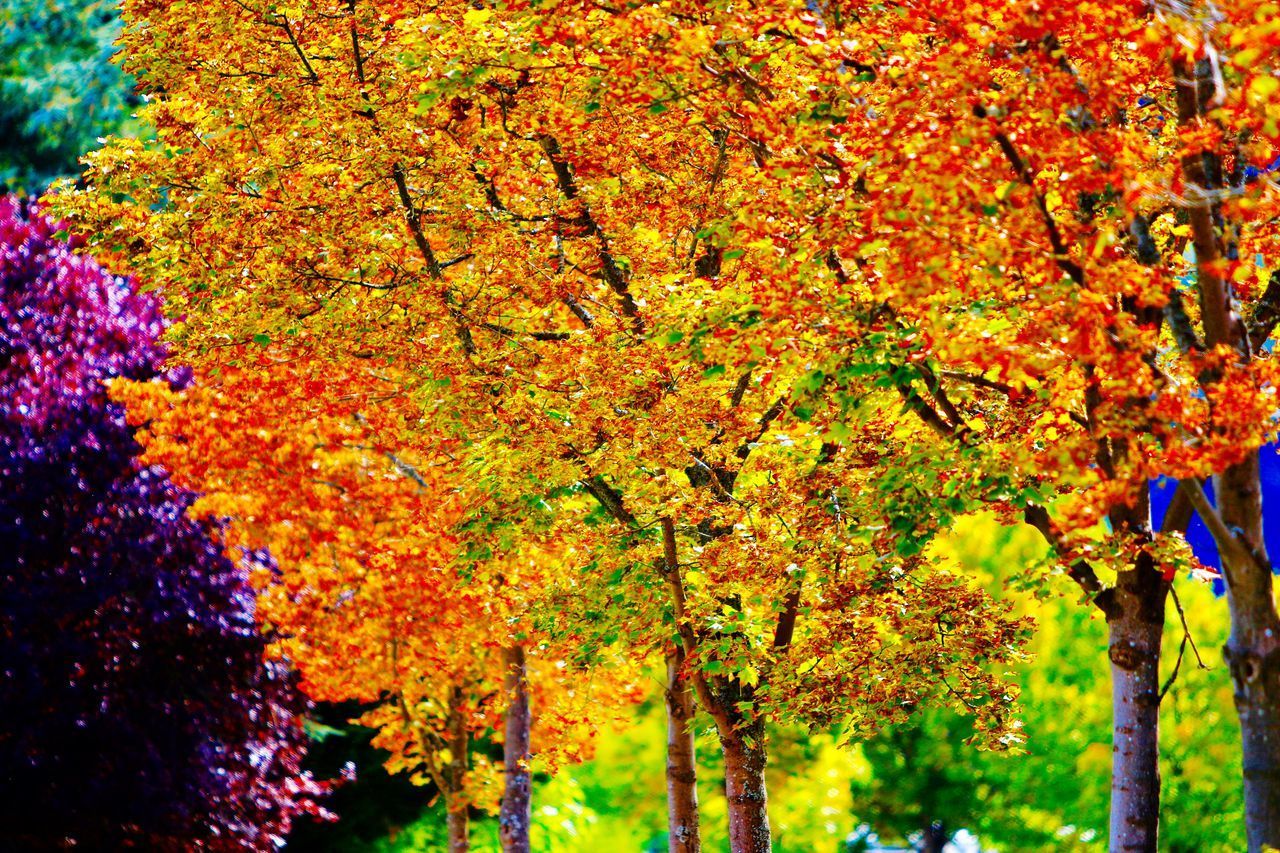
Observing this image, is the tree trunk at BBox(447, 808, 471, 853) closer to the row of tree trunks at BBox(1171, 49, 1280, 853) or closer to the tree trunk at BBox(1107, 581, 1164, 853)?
the tree trunk at BBox(1107, 581, 1164, 853)

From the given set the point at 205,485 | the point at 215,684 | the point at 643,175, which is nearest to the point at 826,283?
the point at 643,175

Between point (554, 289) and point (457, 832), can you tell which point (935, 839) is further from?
point (554, 289)

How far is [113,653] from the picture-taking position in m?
18.1

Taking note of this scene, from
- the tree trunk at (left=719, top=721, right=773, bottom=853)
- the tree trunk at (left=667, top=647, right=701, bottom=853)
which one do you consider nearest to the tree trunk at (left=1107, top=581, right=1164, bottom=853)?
the tree trunk at (left=719, top=721, right=773, bottom=853)

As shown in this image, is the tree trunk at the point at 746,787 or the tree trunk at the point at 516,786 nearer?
the tree trunk at the point at 746,787

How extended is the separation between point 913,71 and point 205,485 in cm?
1174

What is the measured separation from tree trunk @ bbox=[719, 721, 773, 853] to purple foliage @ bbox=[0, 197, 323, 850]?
817 cm

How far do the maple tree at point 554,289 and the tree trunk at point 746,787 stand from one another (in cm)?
3

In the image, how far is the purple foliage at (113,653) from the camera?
17.5 meters

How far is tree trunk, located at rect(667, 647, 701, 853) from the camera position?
14.6m

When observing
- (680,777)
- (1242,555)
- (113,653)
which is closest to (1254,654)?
(1242,555)

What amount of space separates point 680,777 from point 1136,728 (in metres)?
6.16

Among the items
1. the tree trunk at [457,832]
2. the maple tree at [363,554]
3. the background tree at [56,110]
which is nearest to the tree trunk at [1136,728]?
the maple tree at [363,554]

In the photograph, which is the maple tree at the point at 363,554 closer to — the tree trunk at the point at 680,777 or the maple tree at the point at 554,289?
the tree trunk at the point at 680,777
